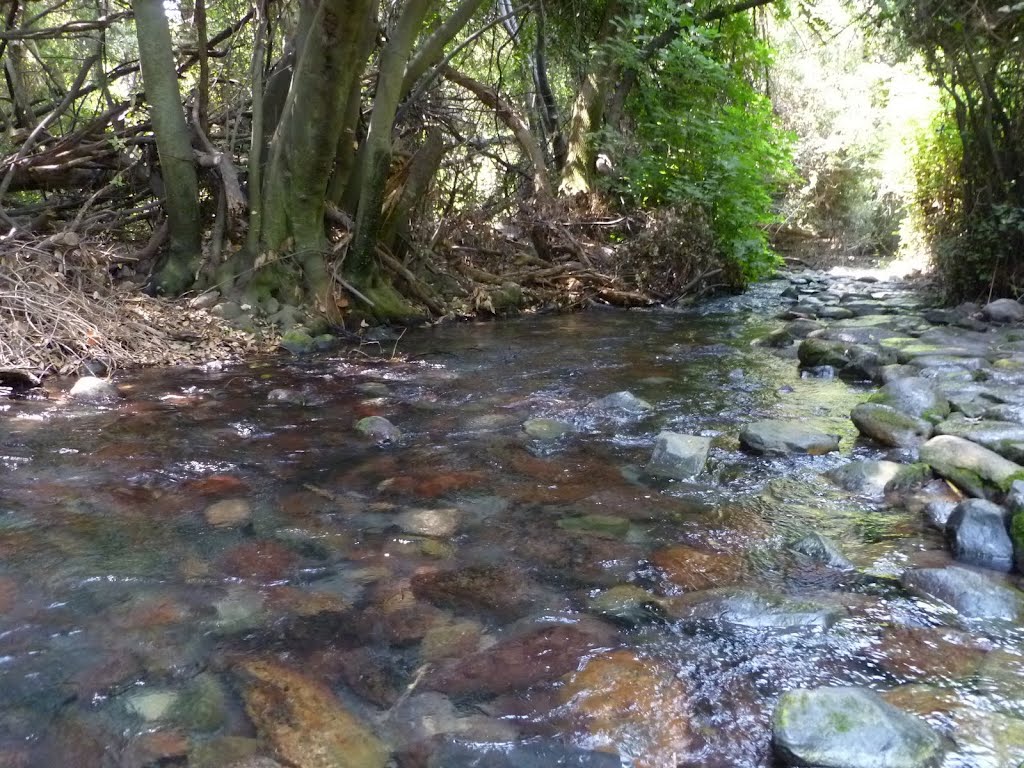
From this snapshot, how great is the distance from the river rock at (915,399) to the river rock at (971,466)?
0.74 metres

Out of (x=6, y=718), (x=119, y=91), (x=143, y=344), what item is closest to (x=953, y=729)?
(x=6, y=718)

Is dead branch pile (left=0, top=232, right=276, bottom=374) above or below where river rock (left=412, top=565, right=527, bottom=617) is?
above

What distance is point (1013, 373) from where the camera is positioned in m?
5.07

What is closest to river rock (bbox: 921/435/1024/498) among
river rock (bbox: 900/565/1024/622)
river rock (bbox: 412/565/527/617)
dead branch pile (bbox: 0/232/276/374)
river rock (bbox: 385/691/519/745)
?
river rock (bbox: 900/565/1024/622)

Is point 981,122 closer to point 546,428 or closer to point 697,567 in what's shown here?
point 546,428

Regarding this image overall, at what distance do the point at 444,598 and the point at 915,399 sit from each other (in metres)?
3.07

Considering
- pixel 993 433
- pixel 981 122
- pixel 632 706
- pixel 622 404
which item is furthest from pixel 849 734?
pixel 981 122

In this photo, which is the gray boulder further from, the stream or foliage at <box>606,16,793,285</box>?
foliage at <box>606,16,793,285</box>

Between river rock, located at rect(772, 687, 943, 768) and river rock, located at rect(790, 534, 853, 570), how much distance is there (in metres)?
0.85

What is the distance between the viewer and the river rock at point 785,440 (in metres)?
3.72

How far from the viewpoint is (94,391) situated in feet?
15.2

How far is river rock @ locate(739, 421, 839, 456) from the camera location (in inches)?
146

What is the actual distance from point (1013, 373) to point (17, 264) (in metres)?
6.77

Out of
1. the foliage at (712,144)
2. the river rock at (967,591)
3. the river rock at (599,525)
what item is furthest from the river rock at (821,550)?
the foliage at (712,144)
